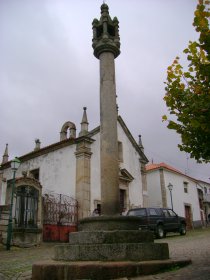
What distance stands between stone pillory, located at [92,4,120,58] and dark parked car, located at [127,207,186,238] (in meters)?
9.63

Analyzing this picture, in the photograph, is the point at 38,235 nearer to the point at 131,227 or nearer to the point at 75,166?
the point at 75,166

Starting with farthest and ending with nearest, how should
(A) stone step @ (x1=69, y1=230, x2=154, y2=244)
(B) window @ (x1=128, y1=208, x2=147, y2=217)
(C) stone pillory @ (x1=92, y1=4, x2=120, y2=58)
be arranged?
(B) window @ (x1=128, y1=208, x2=147, y2=217) < (C) stone pillory @ (x1=92, y1=4, x2=120, y2=58) < (A) stone step @ (x1=69, y1=230, x2=154, y2=244)

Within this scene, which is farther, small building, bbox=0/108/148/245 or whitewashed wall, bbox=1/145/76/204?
whitewashed wall, bbox=1/145/76/204

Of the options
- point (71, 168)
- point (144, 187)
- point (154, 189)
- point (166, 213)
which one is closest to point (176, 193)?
point (154, 189)

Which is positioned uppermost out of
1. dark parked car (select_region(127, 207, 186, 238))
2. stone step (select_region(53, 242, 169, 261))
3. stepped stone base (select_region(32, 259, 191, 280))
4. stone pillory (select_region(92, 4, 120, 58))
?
stone pillory (select_region(92, 4, 120, 58))

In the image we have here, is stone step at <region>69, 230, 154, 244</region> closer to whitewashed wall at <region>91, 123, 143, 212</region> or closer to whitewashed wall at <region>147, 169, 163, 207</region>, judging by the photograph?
whitewashed wall at <region>91, 123, 143, 212</region>

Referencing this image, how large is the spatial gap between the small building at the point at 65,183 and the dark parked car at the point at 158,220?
3.50 meters

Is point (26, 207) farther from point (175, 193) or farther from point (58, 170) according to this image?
point (175, 193)

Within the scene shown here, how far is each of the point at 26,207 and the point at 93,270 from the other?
37.0ft

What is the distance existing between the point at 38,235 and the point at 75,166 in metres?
5.44

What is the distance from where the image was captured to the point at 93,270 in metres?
5.54

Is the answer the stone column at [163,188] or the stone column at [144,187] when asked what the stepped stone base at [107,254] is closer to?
the stone column at [144,187]

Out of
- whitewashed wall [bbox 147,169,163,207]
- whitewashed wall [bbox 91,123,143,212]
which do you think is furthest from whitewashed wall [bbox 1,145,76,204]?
whitewashed wall [bbox 147,169,163,207]

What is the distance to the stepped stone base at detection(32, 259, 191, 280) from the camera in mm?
5547
